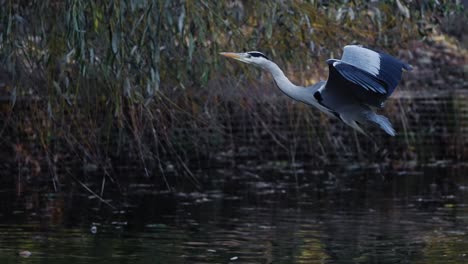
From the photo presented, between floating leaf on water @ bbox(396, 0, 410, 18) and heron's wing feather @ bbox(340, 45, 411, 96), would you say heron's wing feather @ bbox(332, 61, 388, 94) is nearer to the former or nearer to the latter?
heron's wing feather @ bbox(340, 45, 411, 96)

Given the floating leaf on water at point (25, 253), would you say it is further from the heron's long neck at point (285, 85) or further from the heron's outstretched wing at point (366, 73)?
the heron's outstretched wing at point (366, 73)

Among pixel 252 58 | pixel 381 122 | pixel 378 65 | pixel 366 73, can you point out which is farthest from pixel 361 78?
pixel 252 58

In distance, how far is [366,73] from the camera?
695 centimetres

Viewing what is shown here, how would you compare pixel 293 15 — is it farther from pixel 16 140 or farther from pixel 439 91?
pixel 439 91

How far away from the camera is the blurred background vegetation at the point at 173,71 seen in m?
8.20

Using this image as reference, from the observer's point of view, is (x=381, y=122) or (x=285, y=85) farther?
(x=285, y=85)

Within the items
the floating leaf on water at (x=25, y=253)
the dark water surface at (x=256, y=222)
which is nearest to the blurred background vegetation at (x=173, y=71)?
the dark water surface at (x=256, y=222)

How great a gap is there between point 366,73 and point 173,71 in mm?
2916

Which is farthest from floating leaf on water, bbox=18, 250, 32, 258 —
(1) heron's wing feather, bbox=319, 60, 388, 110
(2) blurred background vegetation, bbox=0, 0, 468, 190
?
(1) heron's wing feather, bbox=319, 60, 388, 110

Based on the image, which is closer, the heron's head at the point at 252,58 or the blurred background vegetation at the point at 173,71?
the heron's head at the point at 252,58

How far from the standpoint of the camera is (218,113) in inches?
472

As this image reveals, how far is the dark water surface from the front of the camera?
7.80 m

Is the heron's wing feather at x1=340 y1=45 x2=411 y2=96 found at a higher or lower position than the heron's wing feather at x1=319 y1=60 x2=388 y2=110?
higher

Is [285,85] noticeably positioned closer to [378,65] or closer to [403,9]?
[378,65]
